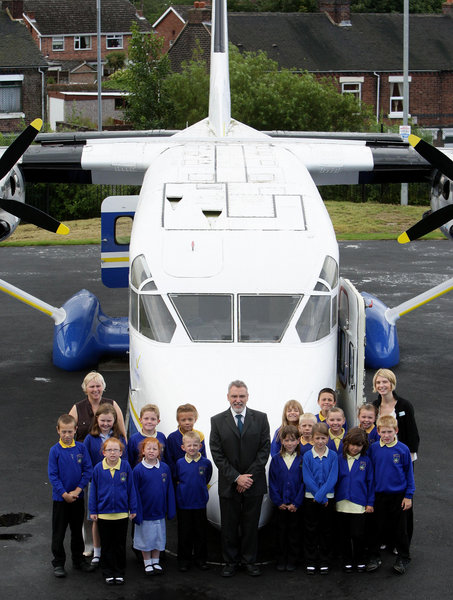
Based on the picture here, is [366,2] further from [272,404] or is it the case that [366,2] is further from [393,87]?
[272,404]

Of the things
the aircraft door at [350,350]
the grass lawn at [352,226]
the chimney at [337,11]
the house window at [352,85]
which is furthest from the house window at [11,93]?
the aircraft door at [350,350]

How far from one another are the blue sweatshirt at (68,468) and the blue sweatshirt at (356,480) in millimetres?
2546

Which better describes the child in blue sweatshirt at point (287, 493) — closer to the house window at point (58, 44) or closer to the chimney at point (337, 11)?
the chimney at point (337, 11)

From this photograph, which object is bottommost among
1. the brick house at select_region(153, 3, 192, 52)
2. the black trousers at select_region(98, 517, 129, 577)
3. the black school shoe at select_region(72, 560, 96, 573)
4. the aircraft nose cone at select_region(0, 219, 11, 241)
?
the black school shoe at select_region(72, 560, 96, 573)

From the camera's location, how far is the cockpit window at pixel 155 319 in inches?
460

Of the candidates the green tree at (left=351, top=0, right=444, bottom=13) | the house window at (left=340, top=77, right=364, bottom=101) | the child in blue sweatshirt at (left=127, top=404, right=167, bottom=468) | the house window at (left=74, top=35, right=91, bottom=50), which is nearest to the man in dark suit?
the child in blue sweatshirt at (left=127, top=404, right=167, bottom=468)

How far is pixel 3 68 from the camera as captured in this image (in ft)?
180

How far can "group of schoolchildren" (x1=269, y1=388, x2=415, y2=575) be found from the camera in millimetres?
9922

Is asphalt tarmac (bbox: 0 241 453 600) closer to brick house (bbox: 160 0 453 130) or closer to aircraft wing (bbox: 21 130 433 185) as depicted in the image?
aircraft wing (bbox: 21 130 433 185)

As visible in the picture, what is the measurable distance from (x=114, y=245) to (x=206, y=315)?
24.0 ft

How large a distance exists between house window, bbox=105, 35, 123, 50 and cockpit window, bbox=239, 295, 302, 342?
7588cm

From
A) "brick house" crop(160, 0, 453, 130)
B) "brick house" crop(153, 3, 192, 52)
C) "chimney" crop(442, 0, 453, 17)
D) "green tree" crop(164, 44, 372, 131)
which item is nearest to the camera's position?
"green tree" crop(164, 44, 372, 131)

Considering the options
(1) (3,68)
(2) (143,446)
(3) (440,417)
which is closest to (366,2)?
(1) (3,68)

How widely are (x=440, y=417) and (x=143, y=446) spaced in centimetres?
702
